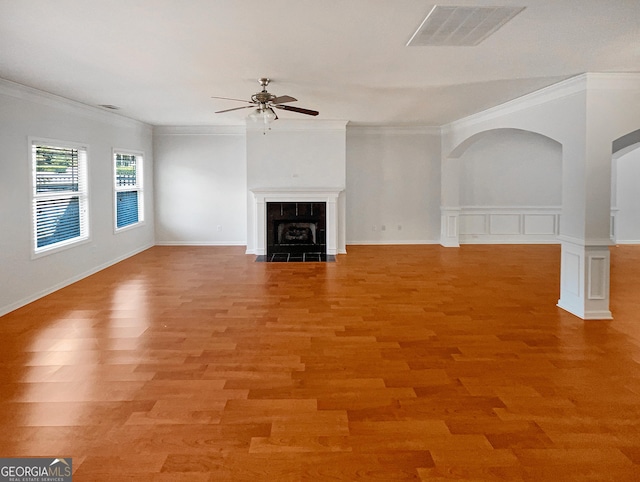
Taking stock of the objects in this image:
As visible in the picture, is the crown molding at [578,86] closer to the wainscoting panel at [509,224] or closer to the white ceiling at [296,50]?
the white ceiling at [296,50]

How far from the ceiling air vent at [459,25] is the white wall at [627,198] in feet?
26.4

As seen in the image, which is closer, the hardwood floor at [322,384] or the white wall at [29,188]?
the hardwood floor at [322,384]

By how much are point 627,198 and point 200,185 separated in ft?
29.8

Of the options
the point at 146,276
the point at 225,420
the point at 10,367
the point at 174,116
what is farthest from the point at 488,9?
the point at 174,116

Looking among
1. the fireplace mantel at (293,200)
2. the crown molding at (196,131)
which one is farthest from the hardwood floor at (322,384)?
the crown molding at (196,131)

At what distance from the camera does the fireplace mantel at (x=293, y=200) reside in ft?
29.2

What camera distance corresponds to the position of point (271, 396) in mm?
3176

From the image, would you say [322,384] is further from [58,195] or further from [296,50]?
[58,195]

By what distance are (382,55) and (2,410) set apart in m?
3.88

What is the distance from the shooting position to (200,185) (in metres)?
10.1

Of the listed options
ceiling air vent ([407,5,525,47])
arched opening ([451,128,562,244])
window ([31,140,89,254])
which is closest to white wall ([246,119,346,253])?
arched opening ([451,128,562,244])

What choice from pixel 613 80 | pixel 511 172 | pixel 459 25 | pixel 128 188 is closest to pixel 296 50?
pixel 459 25

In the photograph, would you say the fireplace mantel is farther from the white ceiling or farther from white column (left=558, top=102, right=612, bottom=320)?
white column (left=558, top=102, right=612, bottom=320)

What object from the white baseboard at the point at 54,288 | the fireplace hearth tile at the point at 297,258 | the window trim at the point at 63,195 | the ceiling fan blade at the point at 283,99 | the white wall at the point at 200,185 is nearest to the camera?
the ceiling fan blade at the point at 283,99
